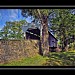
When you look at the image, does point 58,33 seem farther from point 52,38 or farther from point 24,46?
point 24,46

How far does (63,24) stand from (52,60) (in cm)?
91

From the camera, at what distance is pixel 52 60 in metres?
4.75

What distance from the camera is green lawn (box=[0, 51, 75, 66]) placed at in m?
4.65

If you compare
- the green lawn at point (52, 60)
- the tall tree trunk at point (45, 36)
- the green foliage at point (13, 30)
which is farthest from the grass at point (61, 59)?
the green foliage at point (13, 30)

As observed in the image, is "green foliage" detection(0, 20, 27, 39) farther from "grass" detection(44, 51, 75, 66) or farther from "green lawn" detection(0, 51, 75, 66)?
"grass" detection(44, 51, 75, 66)

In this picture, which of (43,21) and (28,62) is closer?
(28,62)

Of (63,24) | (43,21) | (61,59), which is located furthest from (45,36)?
(61,59)

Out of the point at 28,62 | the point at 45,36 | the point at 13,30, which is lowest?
the point at 28,62

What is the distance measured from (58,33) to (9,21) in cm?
121

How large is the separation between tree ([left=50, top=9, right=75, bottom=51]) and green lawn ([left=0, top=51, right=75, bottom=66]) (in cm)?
20

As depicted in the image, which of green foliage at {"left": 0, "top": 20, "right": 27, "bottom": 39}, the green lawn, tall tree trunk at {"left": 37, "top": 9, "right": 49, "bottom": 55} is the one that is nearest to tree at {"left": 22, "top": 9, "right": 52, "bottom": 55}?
tall tree trunk at {"left": 37, "top": 9, "right": 49, "bottom": 55}

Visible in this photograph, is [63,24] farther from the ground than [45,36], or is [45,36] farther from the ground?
[63,24]

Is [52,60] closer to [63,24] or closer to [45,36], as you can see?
[45,36]

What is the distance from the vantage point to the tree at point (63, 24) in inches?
185
